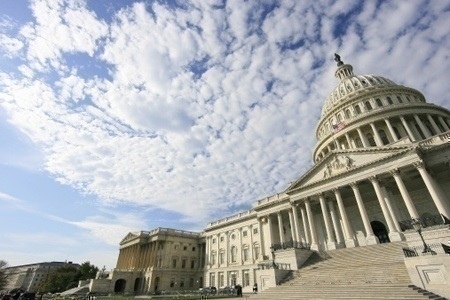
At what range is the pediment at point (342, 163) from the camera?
29283mm

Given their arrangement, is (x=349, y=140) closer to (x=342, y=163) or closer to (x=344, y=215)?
(x=342, y=163)

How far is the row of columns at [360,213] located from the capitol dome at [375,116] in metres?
10.5

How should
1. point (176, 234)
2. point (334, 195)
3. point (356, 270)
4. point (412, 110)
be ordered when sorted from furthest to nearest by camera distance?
1. point (176, 234)
2. point (412, 110)
3. point (334, 195)
4. point (356, 270)

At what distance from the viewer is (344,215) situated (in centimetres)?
3084

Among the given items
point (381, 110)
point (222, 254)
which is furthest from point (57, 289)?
point (381, 110)

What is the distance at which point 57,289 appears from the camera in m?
77.6

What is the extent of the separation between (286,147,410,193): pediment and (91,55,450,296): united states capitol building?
0.43 feet

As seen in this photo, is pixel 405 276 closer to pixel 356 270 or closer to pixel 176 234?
pixel 356 270

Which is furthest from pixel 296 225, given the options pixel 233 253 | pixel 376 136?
pixel 233 253

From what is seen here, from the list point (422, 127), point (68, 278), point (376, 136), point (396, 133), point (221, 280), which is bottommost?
point (221, 280)

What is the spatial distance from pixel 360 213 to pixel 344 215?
3.44m

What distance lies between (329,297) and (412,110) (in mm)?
39627

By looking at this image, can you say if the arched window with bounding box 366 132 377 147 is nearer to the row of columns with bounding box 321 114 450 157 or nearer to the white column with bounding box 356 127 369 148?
the row of columns with bounding box 321 114 450 157

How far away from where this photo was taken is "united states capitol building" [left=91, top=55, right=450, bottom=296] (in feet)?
83.5
